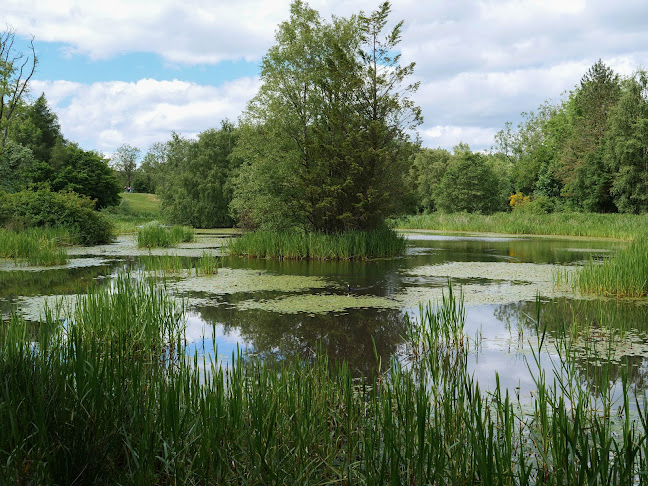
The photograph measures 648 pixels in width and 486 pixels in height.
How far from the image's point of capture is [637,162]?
107 ft

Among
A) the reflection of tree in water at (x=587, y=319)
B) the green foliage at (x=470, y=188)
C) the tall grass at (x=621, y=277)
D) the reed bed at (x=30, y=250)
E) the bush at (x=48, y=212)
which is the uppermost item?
the green foliage at (x=470, y=188)

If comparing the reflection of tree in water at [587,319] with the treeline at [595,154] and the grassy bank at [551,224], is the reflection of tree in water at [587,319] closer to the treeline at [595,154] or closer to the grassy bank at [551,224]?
the grassy bank at [551,224]

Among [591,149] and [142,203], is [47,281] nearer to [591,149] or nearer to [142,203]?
[591,149]

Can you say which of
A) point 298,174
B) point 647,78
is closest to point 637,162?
point 647,78

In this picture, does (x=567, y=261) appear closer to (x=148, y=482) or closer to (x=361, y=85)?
(x=361, y=85)

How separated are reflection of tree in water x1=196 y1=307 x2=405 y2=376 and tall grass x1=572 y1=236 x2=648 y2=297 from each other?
3.56m

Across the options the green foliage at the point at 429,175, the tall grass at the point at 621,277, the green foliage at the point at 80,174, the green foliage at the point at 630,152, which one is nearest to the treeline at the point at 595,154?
the green foliage at the point at 630,152

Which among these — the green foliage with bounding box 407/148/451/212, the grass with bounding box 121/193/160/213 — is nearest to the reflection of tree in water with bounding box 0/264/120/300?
the grass with bounding box 121/193/160/213

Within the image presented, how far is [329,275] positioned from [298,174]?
7079mm

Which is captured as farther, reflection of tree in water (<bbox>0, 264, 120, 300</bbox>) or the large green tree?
the large green tree

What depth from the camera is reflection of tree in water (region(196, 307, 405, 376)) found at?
17.9 ft

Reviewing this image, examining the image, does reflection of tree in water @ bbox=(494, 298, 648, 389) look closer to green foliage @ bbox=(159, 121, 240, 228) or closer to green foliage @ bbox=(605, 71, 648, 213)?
green foliage @ bbox=(605, 71, 648, 213)

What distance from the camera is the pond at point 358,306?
5.52 metres

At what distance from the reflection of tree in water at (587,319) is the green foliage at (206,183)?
99.1ft
